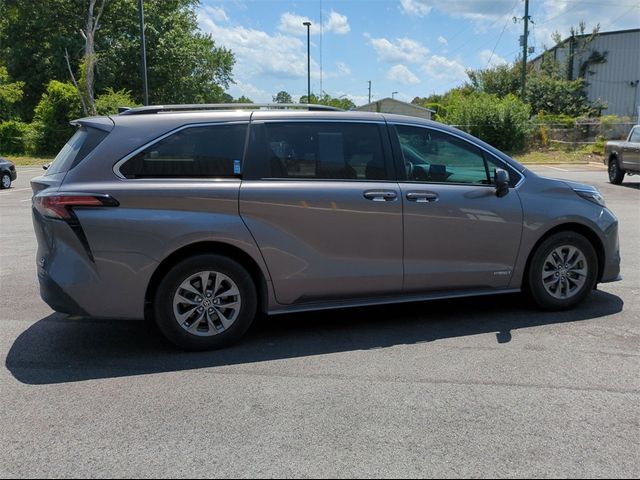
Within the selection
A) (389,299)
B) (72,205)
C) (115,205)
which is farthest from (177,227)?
(389,299)

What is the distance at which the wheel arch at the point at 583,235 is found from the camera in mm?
5301

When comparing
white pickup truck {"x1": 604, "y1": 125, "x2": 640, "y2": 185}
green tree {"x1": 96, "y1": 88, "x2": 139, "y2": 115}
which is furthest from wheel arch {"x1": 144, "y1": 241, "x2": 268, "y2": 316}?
green tree {"x1": 96, "y1": 88, "x2": 139, "y2": 115}

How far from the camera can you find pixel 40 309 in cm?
563

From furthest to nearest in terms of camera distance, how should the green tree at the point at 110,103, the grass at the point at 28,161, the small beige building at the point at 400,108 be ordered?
the small beige building at the point at 400,108, the green tree at the point at 110,103, the grass at the point at 28,161

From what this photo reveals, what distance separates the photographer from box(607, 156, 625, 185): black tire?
18.0 meters

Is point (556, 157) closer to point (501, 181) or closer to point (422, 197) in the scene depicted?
point (501, 181)

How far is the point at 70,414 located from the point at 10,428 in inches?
12.7

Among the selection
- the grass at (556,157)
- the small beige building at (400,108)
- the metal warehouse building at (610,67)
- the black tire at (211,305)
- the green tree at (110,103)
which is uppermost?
the metal warehouse building at (610,67)

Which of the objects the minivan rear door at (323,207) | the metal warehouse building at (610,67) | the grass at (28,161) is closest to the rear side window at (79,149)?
the minivan rear door at (323,207)

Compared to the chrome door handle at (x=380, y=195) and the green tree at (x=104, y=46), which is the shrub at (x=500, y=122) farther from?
the chrome door handle at (x=380, y=195)

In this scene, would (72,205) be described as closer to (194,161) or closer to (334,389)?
(194,161)

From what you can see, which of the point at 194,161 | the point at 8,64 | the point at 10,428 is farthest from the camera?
the point at 8,64

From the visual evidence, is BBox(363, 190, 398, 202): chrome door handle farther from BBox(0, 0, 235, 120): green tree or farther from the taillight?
BBox(0, 0, 235, 120): green tree

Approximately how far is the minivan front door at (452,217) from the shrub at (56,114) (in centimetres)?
3235
